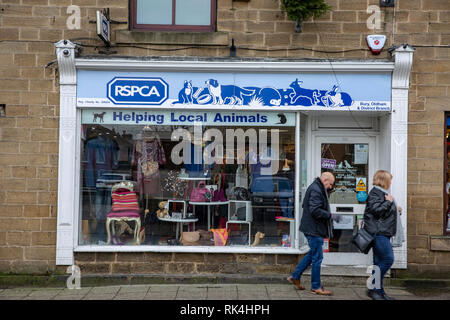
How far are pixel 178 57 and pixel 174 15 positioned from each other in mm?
825

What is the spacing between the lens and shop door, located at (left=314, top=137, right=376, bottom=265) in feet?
26.6

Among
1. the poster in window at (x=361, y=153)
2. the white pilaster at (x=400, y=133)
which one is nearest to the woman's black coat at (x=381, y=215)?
the white pilaster at (x=400, y=133)

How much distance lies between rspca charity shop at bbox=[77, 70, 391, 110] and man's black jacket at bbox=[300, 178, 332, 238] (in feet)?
5.16

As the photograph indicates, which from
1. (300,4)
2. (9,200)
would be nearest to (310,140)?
(300,4)

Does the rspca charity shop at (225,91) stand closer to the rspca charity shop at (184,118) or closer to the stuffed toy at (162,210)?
the rspca charity shop at (184,118)

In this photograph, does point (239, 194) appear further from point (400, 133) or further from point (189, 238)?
point (400, 133)

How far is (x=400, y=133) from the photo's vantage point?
7.59 meters

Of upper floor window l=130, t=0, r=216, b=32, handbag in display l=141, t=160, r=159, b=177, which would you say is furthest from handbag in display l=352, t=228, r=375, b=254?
upper floor window l=130, t=0, r=216, b=32

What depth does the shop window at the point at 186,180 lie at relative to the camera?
26.0 ft

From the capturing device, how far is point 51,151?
765cm

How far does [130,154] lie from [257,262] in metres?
2.74

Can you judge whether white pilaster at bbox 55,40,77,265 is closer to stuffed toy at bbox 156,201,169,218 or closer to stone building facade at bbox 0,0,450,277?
stone building facade at bbox 0,0,450,277

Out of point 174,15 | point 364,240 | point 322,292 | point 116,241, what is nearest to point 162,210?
point 116,241

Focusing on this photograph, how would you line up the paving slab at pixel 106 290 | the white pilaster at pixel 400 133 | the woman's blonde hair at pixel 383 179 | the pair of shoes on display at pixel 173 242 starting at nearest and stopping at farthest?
the woman's blonde hair at pixel 383 179, the paving slab at pixel 106 290, the white pilaster at pixel 400 133, the pair of shoes on display at pixel 173 242
